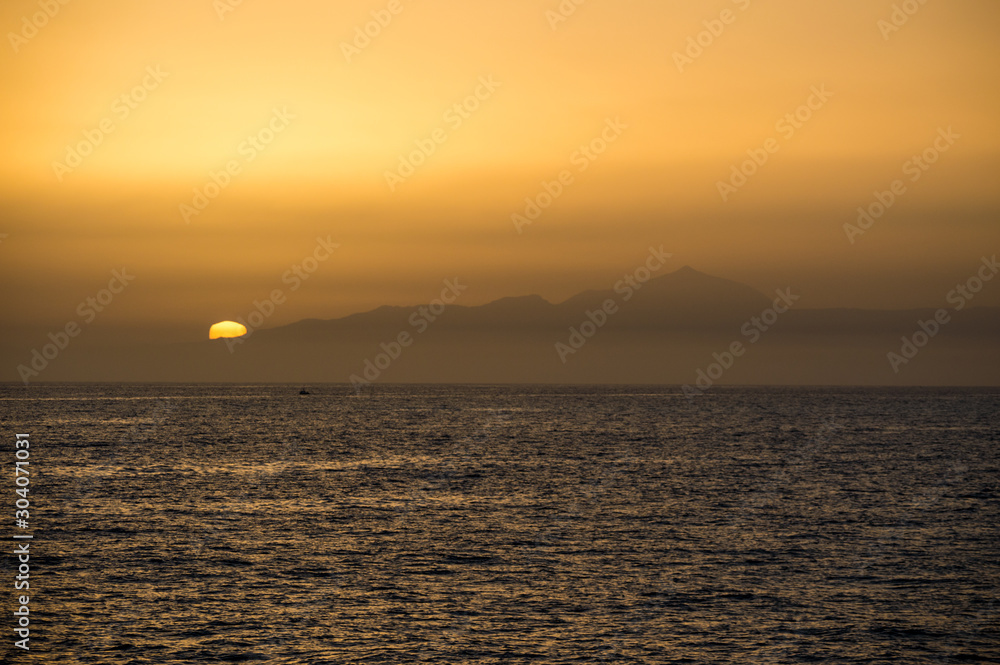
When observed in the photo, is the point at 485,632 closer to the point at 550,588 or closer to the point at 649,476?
the point at 550,588

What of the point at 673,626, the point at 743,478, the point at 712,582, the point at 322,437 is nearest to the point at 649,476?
→ the point at 743,478

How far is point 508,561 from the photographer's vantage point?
45406 mm

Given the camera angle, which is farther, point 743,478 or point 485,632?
point 743,478

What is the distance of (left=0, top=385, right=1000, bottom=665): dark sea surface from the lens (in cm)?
3278

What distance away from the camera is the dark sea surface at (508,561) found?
3278cm

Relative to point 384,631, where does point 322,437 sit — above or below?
above

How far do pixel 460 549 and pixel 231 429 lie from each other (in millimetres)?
117759

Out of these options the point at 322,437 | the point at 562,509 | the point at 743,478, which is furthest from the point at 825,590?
the point at 322,437

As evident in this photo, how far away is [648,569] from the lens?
144 feet

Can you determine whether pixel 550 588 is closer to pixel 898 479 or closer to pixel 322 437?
pixel 898 479

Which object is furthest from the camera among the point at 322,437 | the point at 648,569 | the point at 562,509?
the point at 322,437

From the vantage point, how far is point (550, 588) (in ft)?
131

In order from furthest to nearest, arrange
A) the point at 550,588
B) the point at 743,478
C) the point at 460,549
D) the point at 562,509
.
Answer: the point at 743,478 → the point at 562,509 → the point at 460,549 → the point at 550,588

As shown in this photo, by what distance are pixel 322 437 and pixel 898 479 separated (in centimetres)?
8175
